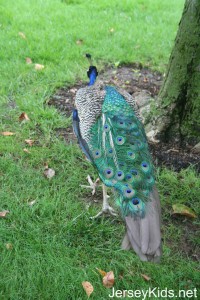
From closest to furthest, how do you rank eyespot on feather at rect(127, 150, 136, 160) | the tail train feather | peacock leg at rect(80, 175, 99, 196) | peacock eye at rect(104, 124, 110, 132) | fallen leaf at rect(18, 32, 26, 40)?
the tail train feather, eyespot on feather at rect(127, 150, 136, 160), peacock eye at rect(104, 124, 110, 132), peacock leg at rect(80, 175, 99, 196), fallen leaf at rect(18, 32, 26, 40)

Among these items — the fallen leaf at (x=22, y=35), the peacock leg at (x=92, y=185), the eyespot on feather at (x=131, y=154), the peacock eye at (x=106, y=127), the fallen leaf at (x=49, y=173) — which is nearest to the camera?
the eyespot on feather at (x=131, y=154)

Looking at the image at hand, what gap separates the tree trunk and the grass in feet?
1.65

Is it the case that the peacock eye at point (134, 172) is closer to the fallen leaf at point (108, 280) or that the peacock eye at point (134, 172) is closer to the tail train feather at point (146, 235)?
the tail train feather at point (146, 235)

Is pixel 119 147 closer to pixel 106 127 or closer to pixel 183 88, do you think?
pixel 106 127

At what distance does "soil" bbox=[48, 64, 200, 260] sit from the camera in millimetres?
2944

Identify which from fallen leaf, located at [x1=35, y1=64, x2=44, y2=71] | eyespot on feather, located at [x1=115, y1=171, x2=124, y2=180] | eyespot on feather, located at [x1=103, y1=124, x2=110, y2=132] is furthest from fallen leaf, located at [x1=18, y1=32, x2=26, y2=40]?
eyespot on feather, located at [x1=115, y1=171, x2=124, y2=180]

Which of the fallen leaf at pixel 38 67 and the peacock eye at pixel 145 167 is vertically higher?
the peacock eye at pixel 145 167

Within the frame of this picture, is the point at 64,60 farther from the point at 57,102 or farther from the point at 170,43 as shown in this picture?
the point at 170,43

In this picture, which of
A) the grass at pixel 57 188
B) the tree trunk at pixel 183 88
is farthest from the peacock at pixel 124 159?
the tree trunk at pixel 183 88

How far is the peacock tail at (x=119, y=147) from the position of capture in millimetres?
2506

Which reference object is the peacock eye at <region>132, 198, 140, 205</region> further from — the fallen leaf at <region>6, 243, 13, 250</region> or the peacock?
the fallen leaf at <region>6, 243, 13, 250</region>

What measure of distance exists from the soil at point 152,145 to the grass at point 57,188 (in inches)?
2.1

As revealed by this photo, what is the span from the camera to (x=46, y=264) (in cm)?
262

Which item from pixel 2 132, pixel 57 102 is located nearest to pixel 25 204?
pixel 2 132
